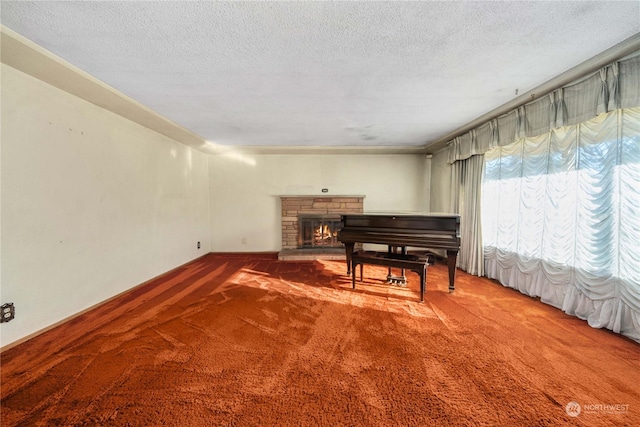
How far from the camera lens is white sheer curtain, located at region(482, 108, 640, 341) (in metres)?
1.95

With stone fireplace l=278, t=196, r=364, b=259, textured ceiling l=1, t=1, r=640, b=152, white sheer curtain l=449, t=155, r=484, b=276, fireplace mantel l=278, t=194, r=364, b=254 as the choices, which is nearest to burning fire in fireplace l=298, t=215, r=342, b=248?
stone fireplace l=278, t=196, r=364, b=259

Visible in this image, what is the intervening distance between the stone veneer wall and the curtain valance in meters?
2.57

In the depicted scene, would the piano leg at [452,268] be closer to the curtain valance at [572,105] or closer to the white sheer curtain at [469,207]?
the white sheer curtain at [469,207]

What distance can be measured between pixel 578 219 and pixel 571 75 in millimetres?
1358

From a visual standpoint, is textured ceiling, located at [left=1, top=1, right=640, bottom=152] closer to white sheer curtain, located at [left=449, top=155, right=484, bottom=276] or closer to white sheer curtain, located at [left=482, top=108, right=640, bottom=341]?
white sheer curtain, located at [left=482, top=108, right=640, bottom=341]

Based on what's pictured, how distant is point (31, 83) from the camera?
6.66ft

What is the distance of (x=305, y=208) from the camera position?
17.1 feet

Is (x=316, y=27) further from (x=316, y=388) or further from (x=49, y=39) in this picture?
(x=316, y=388)

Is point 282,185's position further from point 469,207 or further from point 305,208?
point 469,207

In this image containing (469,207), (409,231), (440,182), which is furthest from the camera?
(440,182)

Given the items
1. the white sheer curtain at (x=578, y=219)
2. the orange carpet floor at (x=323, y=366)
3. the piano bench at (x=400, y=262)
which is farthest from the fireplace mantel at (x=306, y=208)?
the white sheer curtain at (x=578, y=219)

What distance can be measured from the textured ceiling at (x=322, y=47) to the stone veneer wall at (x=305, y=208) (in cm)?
253

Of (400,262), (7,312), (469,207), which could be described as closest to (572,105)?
(469,207)

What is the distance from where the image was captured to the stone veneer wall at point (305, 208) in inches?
205
